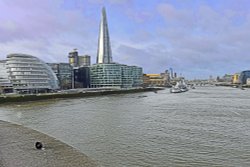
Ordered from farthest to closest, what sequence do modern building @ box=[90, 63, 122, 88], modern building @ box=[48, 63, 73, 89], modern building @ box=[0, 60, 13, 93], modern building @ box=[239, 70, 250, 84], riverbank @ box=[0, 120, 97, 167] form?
modern building @ box=[239, 70, 250, 84], modern building @ box=[90, 63, 122, 88], modern building @ box=[48, 63, 73, 89], modern building @ box=[0, 60, 13, 93], riverbank @ box=[0, 120, 97, 167]

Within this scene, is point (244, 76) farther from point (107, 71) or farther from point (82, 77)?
point (82, 77)

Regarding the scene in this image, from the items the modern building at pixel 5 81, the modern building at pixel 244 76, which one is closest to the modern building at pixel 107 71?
the modern building at pixel 5 81

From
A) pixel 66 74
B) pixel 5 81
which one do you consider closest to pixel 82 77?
pixel 66 74

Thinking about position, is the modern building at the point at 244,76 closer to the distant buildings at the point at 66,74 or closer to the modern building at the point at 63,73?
the distant buildings at the point at 66,74

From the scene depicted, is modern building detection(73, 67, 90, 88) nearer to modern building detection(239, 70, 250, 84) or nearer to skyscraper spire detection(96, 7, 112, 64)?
skyscraper spire detection(96, 7, 112, 64)

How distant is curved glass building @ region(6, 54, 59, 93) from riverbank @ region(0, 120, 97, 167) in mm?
75211

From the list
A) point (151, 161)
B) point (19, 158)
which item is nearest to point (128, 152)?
point (151, 161)

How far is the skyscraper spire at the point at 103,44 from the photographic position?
14525 cm

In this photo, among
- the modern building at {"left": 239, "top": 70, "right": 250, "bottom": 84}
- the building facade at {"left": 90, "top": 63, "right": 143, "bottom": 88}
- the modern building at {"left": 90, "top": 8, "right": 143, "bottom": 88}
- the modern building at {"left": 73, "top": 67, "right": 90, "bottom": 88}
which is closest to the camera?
the building facade at {"left": 90, "top": 63, "right": 143, "bottom": 88}

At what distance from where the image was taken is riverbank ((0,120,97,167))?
10781 mm

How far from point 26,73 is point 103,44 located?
63362mm

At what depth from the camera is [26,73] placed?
88.2m

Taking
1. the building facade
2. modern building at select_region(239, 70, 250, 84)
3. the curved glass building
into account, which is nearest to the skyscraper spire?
the building facade

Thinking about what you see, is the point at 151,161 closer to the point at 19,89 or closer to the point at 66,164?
the point at 66,164
